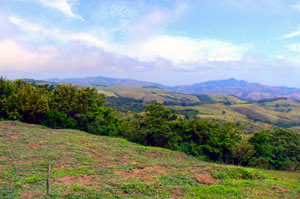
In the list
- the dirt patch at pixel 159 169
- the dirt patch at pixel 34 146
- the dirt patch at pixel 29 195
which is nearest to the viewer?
the dirt patch at pixel 29 195

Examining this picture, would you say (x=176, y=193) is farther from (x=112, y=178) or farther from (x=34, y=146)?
(x=34, y=146)

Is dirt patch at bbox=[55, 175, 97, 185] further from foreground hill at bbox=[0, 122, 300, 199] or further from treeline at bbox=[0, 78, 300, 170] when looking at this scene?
treeline at bbox=[0, 78, 300, 170]

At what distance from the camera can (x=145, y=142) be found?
35.2m

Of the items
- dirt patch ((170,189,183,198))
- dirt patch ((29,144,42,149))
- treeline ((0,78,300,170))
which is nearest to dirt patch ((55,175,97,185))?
dirt patch ((170,189,183,198))

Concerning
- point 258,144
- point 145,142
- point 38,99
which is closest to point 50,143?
point 145,142

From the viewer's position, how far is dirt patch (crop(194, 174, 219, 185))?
12.6 m

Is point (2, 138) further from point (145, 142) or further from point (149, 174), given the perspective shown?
point (145, 142)

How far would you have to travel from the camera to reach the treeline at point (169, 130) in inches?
1267

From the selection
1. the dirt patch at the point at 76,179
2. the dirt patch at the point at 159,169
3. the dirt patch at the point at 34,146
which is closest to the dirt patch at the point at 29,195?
the dirt patch at the point at 76,179

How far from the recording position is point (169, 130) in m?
33.9

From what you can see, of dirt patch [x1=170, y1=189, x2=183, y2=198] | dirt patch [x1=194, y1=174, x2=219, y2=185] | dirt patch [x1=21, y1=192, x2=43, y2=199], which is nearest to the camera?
dirt patch [x1=21, y1=192, x2=43, y2=199]

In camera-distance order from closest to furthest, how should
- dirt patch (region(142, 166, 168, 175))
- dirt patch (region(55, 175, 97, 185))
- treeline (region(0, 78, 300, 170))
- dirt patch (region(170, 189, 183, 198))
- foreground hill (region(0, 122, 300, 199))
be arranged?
dirt patch (region(170, 189, 183, 198)), foreground hill (region(0, 122, 300, 199)), dirt patch (region(55, 175, 97, 185)), dirt patch (region(142, 166, 168, 175)), treeline (region(0, 78, 300, 170))

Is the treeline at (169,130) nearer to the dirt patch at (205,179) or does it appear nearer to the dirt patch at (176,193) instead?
the dirt patch at (205,179)

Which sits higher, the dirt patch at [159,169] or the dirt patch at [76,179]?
the dirt patch at [76,179]
